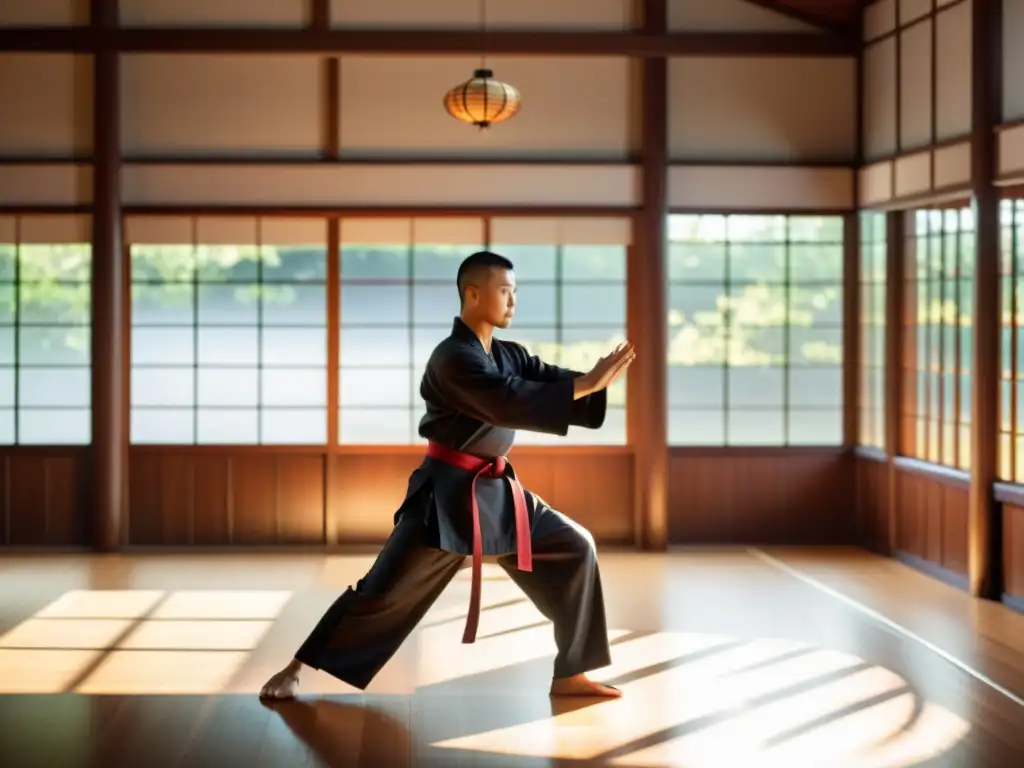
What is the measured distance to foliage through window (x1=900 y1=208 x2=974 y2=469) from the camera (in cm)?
636

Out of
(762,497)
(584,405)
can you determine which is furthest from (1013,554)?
(584,405)

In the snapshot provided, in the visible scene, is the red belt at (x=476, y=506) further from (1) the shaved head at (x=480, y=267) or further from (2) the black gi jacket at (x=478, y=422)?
(1) the shaved head at (x=480, y=267)

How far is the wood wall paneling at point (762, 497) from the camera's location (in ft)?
24.6

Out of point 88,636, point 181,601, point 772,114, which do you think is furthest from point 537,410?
point 772,114

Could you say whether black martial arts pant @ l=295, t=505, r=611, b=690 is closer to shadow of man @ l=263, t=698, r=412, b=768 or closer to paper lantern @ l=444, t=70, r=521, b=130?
shadow of man @ l=263, t=698, r=412, b=768

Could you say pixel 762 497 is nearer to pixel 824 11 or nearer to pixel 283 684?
pixel 824 11

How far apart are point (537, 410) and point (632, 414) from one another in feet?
11.8

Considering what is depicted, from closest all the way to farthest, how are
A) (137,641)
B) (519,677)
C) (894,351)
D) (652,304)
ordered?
(519,677) → (137,641) → (894,351) → (652,304)

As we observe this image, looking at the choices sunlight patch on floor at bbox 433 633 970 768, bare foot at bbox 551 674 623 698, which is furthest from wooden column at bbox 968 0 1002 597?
bare foot at bbox 551 674 623 698

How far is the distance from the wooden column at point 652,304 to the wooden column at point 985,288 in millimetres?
1733

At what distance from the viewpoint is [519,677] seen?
4566mm

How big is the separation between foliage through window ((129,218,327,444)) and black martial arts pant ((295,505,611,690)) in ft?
11.1

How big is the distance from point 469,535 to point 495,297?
2.26 ft

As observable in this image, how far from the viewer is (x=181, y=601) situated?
19.4 feet
